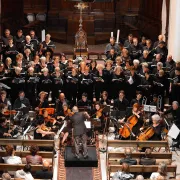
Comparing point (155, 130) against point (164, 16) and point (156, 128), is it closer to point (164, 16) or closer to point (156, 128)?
point (156, 128)

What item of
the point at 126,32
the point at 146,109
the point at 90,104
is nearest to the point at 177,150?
the point at 146,109

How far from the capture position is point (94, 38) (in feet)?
89.6

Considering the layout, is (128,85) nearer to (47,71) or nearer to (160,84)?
(160,84)

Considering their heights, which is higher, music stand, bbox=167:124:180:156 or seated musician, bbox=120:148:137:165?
music stand, bbox=167:124:180:156

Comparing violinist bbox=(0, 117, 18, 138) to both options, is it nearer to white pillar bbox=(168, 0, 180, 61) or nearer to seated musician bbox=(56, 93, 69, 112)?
seated musician bbox=(56, 93, 69, 112)

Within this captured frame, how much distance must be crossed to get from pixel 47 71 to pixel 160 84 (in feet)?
11.1

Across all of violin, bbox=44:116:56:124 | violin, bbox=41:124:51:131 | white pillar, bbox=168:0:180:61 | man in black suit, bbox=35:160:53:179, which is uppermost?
white pillar, bbox=168:0:180:61

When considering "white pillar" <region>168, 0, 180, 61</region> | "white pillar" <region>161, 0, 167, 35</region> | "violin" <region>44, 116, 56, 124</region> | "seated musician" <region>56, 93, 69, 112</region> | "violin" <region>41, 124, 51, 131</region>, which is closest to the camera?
"violin" <region>41, 124, 51, 131</region>

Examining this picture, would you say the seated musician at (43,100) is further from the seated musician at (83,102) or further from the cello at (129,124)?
the cello at (129,124)

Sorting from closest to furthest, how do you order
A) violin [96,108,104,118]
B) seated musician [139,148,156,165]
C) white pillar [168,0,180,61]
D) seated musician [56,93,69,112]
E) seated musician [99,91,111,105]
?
seated musician [139,148,156,165]
violin [96,108,104,118]
seated musician [56,93,69,112]
seated musician [99,91,111,105]
white pillar [168,0,180,61]

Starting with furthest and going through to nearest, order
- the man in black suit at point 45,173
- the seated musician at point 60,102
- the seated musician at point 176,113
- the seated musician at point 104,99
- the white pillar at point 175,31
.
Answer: the white pillar at point 175,31, the seated musician at point 104,99, the seated musician at point 60,102, the seated musician at point 176,113, the man in black suit at point 45,173

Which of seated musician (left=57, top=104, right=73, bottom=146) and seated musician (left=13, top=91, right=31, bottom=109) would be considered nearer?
seated musician (left=57, top=104, right=73, bottom=146)

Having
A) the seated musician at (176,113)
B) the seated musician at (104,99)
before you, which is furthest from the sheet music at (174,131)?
the seated musician at (104,99)

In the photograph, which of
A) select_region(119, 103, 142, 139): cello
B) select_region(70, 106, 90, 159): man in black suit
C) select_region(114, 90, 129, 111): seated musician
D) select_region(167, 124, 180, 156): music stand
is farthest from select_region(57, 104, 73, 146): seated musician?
select_region(167, 124, 180, 156): music stand
